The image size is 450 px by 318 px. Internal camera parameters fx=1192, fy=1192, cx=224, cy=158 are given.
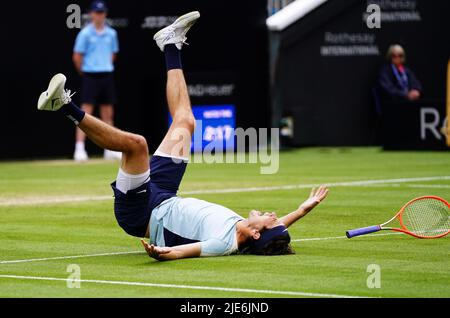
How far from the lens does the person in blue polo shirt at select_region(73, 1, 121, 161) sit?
2244cm

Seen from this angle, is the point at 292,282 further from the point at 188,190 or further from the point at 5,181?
the point at 5,181

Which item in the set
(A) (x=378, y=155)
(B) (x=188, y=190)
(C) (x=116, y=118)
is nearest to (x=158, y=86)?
(C) (x=116, y=118)

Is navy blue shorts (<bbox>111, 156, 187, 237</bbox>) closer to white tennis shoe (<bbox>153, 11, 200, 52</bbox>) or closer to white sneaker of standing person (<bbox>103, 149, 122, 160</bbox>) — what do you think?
white tennis shoe (<bbox>153, 11, 200, 52</bbox>)

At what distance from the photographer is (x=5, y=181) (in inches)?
730

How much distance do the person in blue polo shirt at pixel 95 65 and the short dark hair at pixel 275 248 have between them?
12.7m

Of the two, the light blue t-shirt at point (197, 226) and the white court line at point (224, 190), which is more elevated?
the light blue t-shirt at point (197, 226)

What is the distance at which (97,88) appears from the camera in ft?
74.0

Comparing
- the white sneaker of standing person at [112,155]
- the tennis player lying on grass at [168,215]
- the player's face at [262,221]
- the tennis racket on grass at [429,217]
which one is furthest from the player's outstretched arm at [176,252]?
the white sneaker of standing person at [112,155]

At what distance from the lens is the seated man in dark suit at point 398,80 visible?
24484mm

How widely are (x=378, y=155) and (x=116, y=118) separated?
5.40 m

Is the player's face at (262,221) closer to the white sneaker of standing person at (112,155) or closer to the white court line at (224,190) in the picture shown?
the white court line at (224,190)

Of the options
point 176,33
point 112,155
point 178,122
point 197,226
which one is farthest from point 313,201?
point 112,155

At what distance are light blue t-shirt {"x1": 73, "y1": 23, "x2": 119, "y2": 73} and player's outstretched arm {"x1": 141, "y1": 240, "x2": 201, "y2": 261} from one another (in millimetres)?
13191

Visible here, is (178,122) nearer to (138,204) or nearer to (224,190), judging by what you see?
(138,204)
